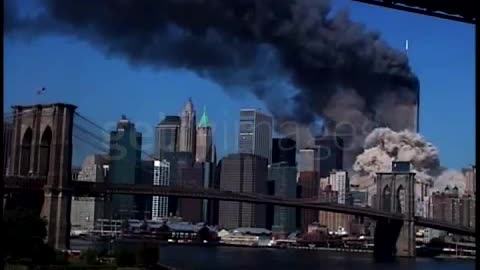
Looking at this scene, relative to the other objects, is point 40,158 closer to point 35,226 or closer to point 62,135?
point 62,135

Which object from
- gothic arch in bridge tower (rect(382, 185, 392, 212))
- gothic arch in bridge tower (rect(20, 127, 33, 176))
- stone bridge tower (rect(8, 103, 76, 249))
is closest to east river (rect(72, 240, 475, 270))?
stone bridge tower (rect(8, 103, 76, 249))

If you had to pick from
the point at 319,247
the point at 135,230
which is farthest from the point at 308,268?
the point at 135,230

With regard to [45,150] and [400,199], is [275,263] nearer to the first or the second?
[45,150]

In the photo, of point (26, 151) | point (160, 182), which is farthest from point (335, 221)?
point (26, 151)

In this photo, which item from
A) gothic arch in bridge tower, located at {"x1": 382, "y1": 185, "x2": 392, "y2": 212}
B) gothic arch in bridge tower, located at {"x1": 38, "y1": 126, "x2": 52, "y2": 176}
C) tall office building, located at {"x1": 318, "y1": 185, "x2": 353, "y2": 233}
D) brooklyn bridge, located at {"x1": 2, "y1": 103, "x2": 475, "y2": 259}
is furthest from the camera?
tall office building, located at {"x1": 318, "y1": 185, "x2": 353, "y2": 233}

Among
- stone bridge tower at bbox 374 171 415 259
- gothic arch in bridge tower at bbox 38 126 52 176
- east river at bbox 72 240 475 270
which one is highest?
gothic arch in bridge tower at bbox 38 126 52 176

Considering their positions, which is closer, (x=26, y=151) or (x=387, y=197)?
(x=26, y=151)

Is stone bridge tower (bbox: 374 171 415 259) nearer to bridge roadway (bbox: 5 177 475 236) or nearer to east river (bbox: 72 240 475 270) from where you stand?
east river (bbox: 72 240 475 270)
